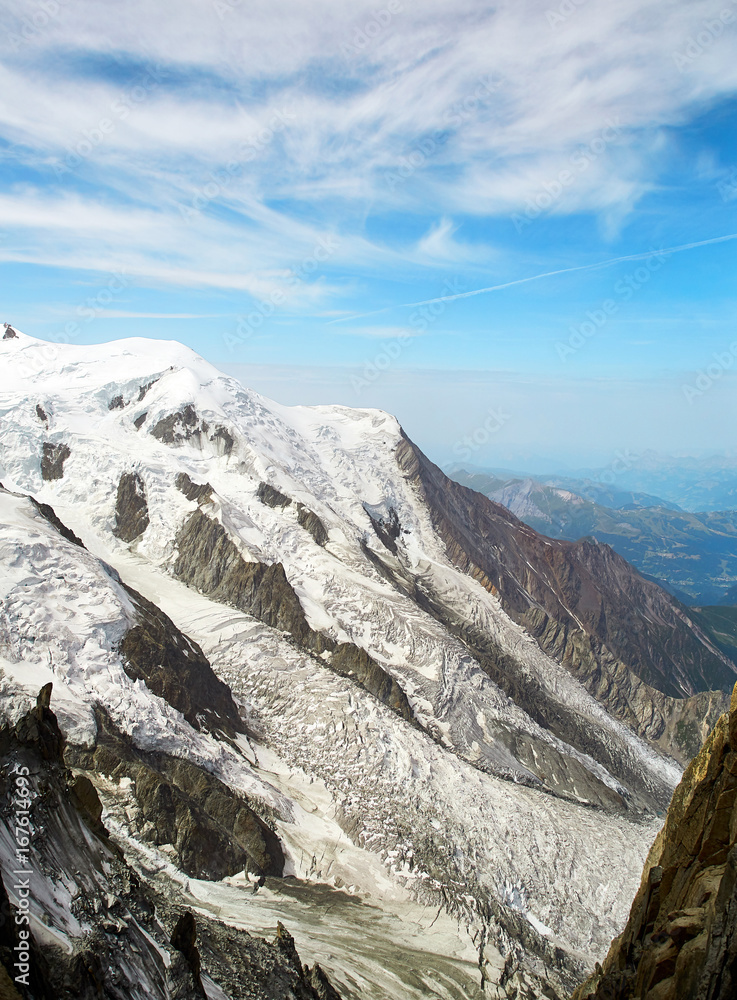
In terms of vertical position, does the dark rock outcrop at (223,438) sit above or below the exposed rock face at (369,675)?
above

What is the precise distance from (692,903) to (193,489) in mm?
64349

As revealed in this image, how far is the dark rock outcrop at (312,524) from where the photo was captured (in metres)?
73.1

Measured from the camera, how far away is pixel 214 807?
34781 mm

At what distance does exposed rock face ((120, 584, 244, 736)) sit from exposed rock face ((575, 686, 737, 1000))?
3063 centimetres

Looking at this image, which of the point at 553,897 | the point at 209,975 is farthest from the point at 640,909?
the point at 553,897

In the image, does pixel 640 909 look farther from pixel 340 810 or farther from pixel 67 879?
pixel 340 810

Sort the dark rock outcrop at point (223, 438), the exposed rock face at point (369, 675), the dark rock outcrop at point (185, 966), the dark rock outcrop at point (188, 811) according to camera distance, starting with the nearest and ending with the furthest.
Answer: the dark rock outcrop at point (185, 966) → the dark rock outcrop at point (188, 811) → the exposed rock face at point (369, 675) → the dark rock outcrop at point (223, 438)

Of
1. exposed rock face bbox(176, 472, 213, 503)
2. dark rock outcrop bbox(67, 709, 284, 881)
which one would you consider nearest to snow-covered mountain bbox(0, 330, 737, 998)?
dark rock outcrop bbox(67, 709, 284, 881)

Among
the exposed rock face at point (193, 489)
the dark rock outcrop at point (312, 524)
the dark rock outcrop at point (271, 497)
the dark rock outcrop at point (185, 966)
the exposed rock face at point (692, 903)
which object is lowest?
the dark rock outcrop at point (185, 966)

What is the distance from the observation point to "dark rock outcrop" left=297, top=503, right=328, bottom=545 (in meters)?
73.1

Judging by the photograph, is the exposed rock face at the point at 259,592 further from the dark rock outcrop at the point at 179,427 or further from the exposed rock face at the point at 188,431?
the dark rock outcrop at the point at 179,427

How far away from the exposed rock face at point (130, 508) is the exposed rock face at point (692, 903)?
197ft

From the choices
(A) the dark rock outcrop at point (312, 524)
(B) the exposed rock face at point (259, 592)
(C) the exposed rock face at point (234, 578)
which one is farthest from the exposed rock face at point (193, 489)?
(A) the dark rock outcrop at point (312, 524)

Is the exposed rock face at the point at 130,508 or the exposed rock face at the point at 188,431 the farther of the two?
the exposed rock face at the point at 188,431
